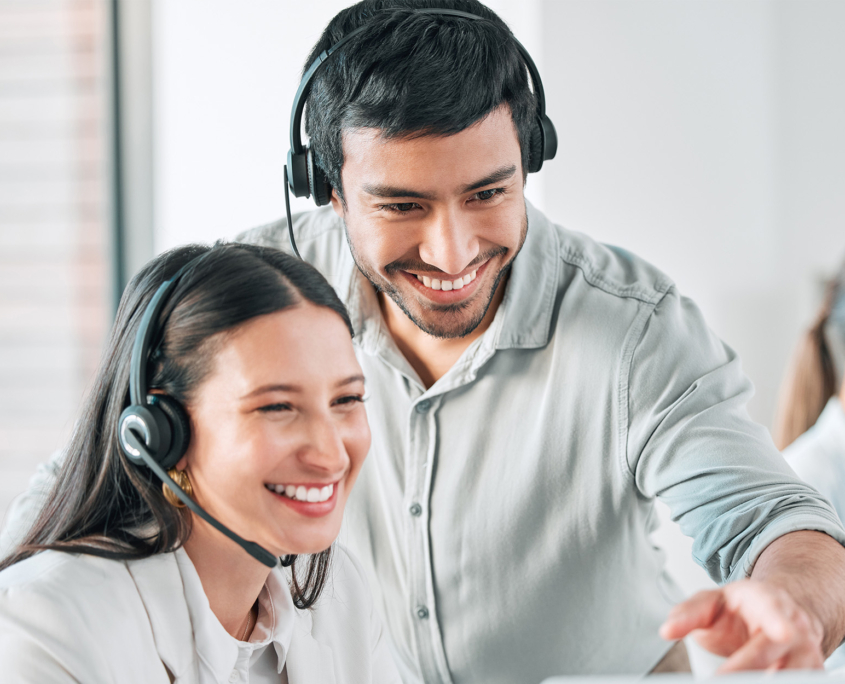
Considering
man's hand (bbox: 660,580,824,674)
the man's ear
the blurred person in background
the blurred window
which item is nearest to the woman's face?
the man's ear

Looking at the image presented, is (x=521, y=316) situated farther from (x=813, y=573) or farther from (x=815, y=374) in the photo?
(x=815, y=374)

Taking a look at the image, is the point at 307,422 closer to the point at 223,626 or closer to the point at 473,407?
the point at 223,626

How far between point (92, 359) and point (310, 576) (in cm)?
145

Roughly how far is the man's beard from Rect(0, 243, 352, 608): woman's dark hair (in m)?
0.16

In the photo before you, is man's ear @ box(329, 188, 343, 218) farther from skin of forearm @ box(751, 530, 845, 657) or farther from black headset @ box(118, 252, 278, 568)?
skin of forearm @ box(751, 530, 845, 657)

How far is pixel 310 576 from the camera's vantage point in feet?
3.70

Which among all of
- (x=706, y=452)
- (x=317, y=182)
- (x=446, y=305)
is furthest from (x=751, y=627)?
(x=317, y=182)

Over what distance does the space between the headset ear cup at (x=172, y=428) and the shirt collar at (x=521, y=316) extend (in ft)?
1.55

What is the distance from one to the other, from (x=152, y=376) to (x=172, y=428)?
83mm

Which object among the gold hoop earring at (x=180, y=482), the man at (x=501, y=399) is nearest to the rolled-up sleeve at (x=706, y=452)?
the man at (x=501, y=399)

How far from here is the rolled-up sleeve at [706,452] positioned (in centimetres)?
98

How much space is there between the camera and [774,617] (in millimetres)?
663

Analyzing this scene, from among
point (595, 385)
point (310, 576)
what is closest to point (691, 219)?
point (595, 385)

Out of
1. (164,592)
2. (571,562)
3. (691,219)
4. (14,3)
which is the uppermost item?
(14,3)
